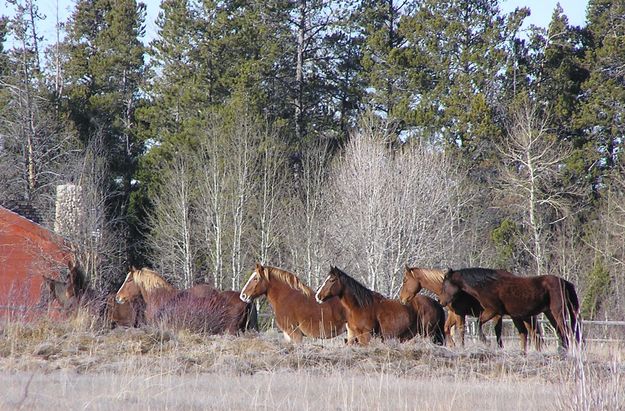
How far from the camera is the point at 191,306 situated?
60.6 feet

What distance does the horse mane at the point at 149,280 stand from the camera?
20.6 m

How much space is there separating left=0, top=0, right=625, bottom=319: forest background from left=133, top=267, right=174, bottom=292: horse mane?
541 inches

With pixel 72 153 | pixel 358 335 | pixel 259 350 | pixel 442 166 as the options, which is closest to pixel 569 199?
pixel 442 166

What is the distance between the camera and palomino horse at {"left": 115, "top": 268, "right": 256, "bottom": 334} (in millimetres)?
18172

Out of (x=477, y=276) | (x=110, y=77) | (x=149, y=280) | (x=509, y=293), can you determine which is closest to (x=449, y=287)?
(x=477, y=276)

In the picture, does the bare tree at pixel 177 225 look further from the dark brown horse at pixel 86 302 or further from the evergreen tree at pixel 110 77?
the dark brown horse at pixel 86 302

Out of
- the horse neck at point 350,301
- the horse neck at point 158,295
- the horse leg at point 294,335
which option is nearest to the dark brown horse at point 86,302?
the horse neck at point 158,295

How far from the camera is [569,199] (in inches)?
1644

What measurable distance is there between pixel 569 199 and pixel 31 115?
83.6ft

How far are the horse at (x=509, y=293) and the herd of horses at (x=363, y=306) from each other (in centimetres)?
2

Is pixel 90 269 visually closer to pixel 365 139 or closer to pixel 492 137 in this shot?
pixel 365 139

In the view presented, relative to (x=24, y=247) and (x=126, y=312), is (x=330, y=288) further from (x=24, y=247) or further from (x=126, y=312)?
(x=24, y=247)

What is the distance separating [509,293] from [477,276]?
2.10 ft

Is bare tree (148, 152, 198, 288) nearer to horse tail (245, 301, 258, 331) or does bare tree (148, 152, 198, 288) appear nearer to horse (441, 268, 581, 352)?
horse tail (245, 301, 258, 331)
